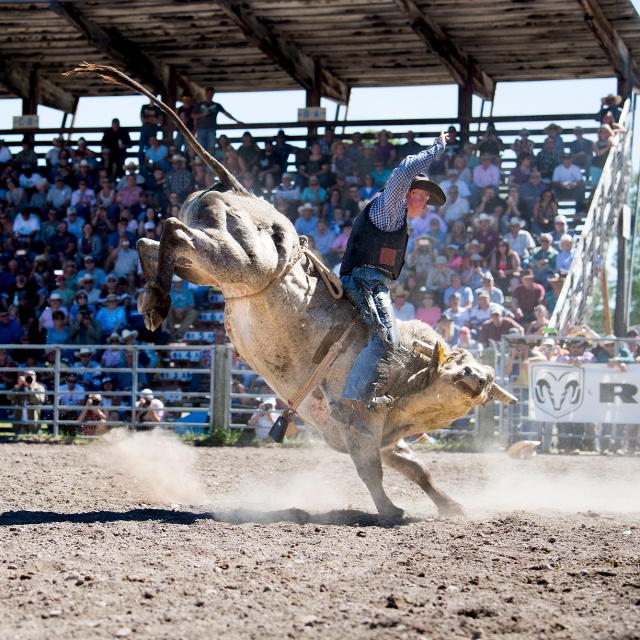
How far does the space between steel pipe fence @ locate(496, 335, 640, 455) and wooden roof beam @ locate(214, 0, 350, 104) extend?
7.21 m

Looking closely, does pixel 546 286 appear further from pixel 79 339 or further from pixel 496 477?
pixel 79 339

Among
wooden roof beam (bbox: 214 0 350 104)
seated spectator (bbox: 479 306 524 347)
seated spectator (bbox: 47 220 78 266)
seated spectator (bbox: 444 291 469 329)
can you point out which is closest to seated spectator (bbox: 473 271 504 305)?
seated spectator (bbox: 444 291 469 329)

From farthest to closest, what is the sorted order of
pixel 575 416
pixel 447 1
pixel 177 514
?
pixel 447 1 → pixel 575 416 → pixel 177 514

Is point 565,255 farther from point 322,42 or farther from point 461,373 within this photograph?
point 461,373

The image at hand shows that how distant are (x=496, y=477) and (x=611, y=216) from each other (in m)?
8.85

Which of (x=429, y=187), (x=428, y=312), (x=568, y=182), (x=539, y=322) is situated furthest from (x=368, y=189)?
(x=429, y=187)

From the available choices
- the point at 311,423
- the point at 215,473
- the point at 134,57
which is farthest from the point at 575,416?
the point at 134,57

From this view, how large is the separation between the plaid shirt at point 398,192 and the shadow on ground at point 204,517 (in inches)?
73.3

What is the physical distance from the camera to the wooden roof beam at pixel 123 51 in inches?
671

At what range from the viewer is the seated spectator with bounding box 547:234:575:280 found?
1449 centimetres

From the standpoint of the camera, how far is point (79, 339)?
14867 mm

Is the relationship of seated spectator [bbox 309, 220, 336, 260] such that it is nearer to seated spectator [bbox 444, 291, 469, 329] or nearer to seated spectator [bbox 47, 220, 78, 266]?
seated spectator [bbox 444, 291, 469, 329]

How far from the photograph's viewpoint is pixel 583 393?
483 inches

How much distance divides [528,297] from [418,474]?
7.66m
